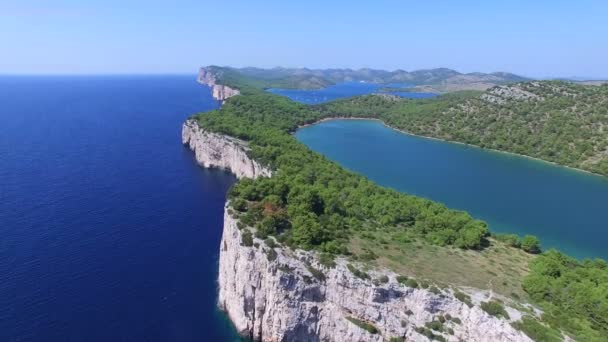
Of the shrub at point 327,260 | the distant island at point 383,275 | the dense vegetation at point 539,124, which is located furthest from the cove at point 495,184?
the shrub at point 327,260

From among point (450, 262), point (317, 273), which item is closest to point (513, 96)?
point (450, 262)

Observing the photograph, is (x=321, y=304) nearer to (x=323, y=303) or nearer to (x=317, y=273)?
(x=323, y=303)

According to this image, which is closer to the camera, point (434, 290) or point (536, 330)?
point (536, 330)

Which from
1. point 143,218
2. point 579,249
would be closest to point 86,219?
point 143,218

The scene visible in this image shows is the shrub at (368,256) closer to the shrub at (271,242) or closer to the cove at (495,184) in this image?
the shrub at (271,242)

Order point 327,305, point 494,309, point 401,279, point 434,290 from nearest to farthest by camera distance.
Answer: point 494,309 < point 434,290 < point 401,279 < point 327,305

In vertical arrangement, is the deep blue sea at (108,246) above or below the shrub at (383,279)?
below
